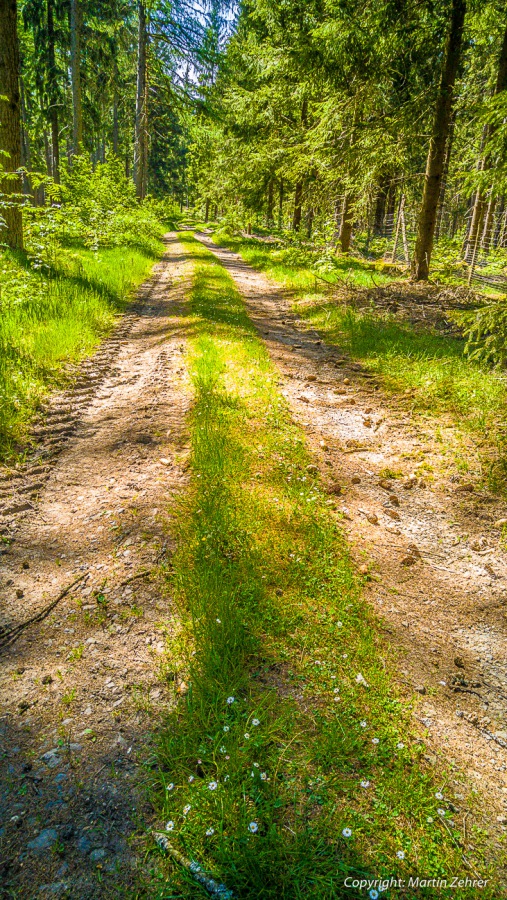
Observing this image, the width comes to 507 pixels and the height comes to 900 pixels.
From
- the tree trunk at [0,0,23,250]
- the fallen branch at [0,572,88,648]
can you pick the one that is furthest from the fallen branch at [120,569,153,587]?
the tree trunk at [0,0,23,250]

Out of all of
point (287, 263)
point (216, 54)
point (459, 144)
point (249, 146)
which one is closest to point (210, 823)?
point (287, 263)

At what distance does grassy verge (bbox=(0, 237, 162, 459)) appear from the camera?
470cm

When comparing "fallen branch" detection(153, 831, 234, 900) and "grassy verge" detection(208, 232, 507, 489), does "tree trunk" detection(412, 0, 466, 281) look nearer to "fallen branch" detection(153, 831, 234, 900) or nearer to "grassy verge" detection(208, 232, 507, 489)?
"grassy verge" detection(208, 232, 507, 489)

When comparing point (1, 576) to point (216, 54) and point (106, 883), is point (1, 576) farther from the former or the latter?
point (216, 54)

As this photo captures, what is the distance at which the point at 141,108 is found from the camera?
19812mm

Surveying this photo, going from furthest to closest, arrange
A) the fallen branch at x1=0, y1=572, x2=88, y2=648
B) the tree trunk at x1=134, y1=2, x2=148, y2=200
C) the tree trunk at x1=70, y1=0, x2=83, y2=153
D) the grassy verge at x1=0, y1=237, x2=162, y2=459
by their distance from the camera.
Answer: the tree trunk at x1=134, y1=2, x2=148, y2=200 < the tree trunk at x1=70, y1=0, x2=83, y2=153 < the grassy verge at x1=0, y1=237, x2=162, y2=459 < the fallen branch at x1=0, y1=572, x2=88, y2=648

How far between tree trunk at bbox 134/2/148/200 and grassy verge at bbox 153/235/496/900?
2269cm

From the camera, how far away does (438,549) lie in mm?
3324

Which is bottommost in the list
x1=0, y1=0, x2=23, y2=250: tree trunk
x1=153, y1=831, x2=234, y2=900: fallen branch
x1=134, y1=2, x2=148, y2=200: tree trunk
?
x1=153, y1=831, x2=234, y2=900: fallen branch

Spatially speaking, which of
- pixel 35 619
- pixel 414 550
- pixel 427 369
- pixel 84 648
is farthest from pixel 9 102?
pixel 414 550

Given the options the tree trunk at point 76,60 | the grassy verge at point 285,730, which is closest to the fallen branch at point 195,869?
the grassy verge at point 285,730

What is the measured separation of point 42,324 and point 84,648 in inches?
206

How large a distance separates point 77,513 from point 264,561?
154 centimetres

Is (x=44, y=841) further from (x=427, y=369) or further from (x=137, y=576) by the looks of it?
(x=427, y=369)
